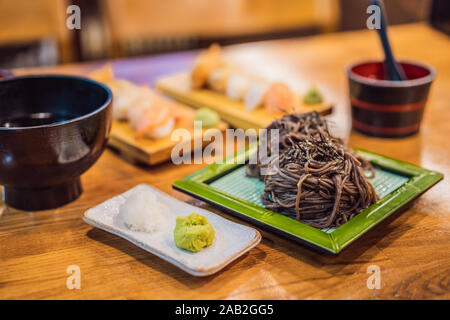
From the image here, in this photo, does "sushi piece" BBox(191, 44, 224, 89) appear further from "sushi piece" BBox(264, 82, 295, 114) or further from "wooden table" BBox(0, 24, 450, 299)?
"wooden table" BBox(0, 24, 450, 299)

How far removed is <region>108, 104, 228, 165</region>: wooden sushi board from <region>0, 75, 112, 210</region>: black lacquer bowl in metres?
0.19

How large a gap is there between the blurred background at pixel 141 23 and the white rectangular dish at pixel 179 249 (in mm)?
1895

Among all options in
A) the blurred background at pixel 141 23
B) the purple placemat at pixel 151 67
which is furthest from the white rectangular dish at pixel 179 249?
the blurred background at pixel 141 23

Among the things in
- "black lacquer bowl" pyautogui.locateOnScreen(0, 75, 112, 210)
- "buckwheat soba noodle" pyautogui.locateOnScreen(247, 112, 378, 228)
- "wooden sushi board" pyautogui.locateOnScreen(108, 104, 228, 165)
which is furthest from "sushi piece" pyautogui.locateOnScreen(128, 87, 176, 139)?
"buckwheat soba noodle" pyautogui.locateOnScreen(247, 112, 378, 228)

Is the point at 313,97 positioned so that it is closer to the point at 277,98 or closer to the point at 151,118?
the point at 277,98

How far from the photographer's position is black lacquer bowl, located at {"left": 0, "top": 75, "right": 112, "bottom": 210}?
1.01 metres

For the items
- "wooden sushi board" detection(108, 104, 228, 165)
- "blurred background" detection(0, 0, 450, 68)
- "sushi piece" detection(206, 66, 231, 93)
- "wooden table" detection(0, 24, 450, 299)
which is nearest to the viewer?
"wooden table" detection(0, 24, 450, 299)

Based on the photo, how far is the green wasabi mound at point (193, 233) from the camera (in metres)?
0.93

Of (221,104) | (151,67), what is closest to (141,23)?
(151,67)

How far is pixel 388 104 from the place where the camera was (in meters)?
1.49

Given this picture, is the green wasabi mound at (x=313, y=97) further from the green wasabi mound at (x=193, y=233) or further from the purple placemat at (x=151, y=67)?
the green wasabi mound at (x=193, y=233)

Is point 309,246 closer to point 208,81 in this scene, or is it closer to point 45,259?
point 45,259

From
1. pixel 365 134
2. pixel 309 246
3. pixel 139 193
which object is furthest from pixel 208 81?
pixel 309 246

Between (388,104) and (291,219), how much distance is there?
26.2 inches
